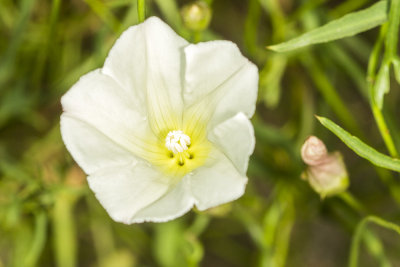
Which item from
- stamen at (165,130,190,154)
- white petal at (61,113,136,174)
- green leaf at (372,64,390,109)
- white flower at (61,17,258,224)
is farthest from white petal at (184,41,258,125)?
green leaf at (372,64,390,109)

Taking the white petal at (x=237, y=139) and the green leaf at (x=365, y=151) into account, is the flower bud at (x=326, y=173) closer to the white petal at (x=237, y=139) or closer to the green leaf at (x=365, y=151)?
the green leaf at (x=365, y=151)

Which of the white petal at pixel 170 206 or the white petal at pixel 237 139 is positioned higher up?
the white petal at pixel 237 139

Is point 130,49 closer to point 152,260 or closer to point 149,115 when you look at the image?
point 149,115

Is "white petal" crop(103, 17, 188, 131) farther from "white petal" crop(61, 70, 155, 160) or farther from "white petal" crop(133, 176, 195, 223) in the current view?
"white petal" crop(133, 176, 195, 223)

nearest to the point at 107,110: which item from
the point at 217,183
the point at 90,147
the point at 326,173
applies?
the point at 90,147

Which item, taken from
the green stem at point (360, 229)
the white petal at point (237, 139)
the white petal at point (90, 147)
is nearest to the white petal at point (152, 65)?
the white petal at point (90, 147)

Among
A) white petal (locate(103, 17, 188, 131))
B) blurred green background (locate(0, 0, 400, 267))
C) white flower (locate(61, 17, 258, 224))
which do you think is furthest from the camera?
blurred green background (locate(0, 0, 400, 267))
